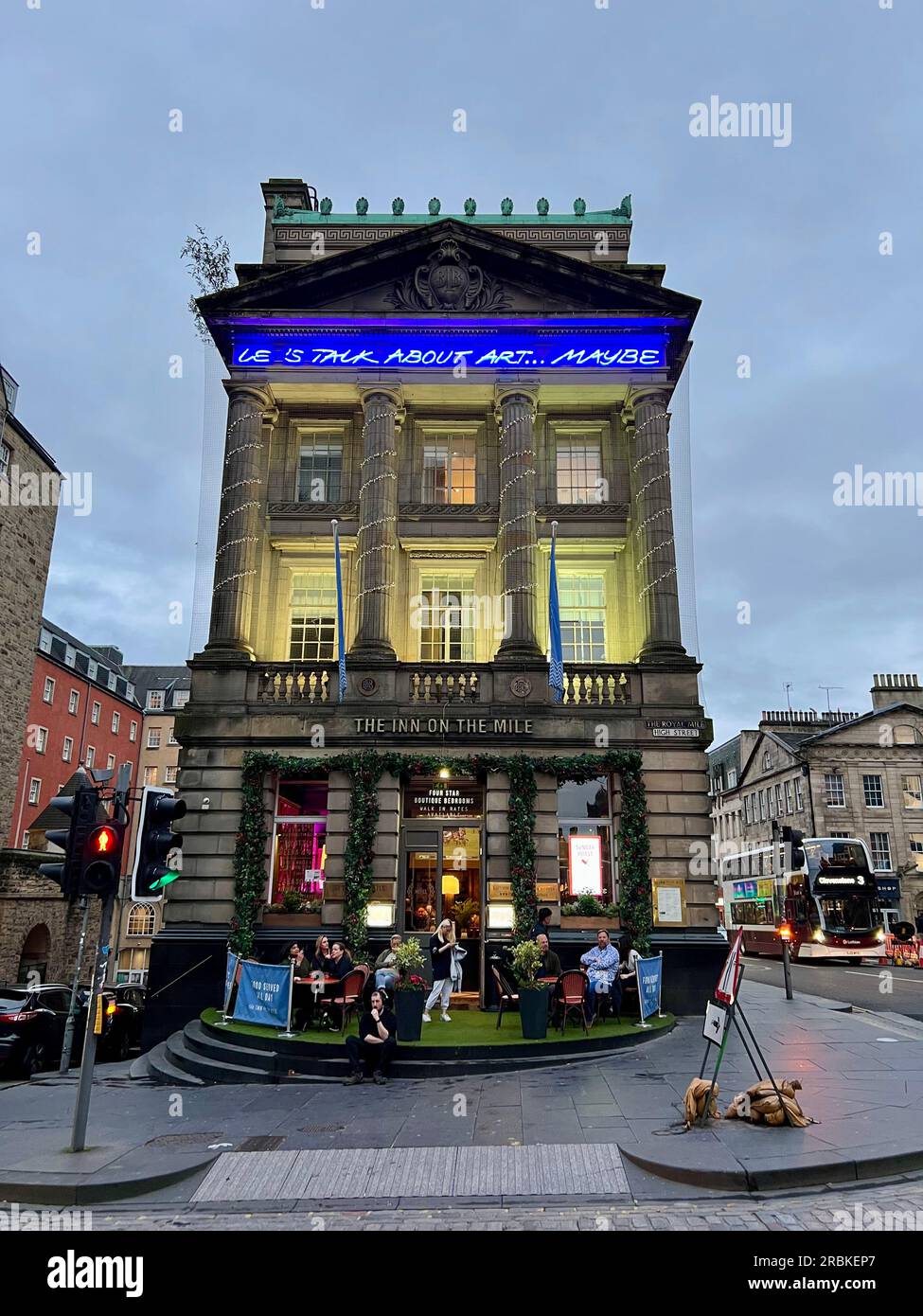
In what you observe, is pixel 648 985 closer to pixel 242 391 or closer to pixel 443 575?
pixel 443 575

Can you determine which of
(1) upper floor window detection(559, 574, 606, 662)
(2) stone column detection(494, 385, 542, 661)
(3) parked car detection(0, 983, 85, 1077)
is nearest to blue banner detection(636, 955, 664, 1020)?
(2) stone column detection(494, 385, 542, 661)

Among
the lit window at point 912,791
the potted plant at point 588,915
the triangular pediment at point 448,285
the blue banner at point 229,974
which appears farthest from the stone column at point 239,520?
the lit window at point 912,791

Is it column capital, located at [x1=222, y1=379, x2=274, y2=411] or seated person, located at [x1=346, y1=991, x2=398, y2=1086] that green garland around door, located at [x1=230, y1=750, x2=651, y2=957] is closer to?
seated person, located at [x1=346, y1=991, x2=398, y2=1086]

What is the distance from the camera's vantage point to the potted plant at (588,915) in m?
19.4

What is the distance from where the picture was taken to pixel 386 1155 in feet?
30.3

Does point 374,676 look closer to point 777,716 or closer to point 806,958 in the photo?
point 806,958

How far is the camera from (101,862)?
33.1 ft

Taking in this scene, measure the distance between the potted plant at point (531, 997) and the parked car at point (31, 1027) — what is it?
1110 centimetres

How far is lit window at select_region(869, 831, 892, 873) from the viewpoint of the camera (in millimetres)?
54250

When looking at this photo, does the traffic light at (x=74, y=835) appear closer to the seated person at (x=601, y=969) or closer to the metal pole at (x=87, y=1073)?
the metal pole at (x=87, y=1073)

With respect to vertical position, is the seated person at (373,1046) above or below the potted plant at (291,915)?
below

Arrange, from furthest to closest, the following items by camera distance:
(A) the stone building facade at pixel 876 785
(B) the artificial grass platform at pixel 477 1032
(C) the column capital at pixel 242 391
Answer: (A) the stone building facade at pixel 876 785, (C) the column capital at pixel 242 391, (B) the artificial grass platform at pixel 477 1032

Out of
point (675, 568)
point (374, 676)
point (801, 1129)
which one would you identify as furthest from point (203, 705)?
point (801, 1129)
